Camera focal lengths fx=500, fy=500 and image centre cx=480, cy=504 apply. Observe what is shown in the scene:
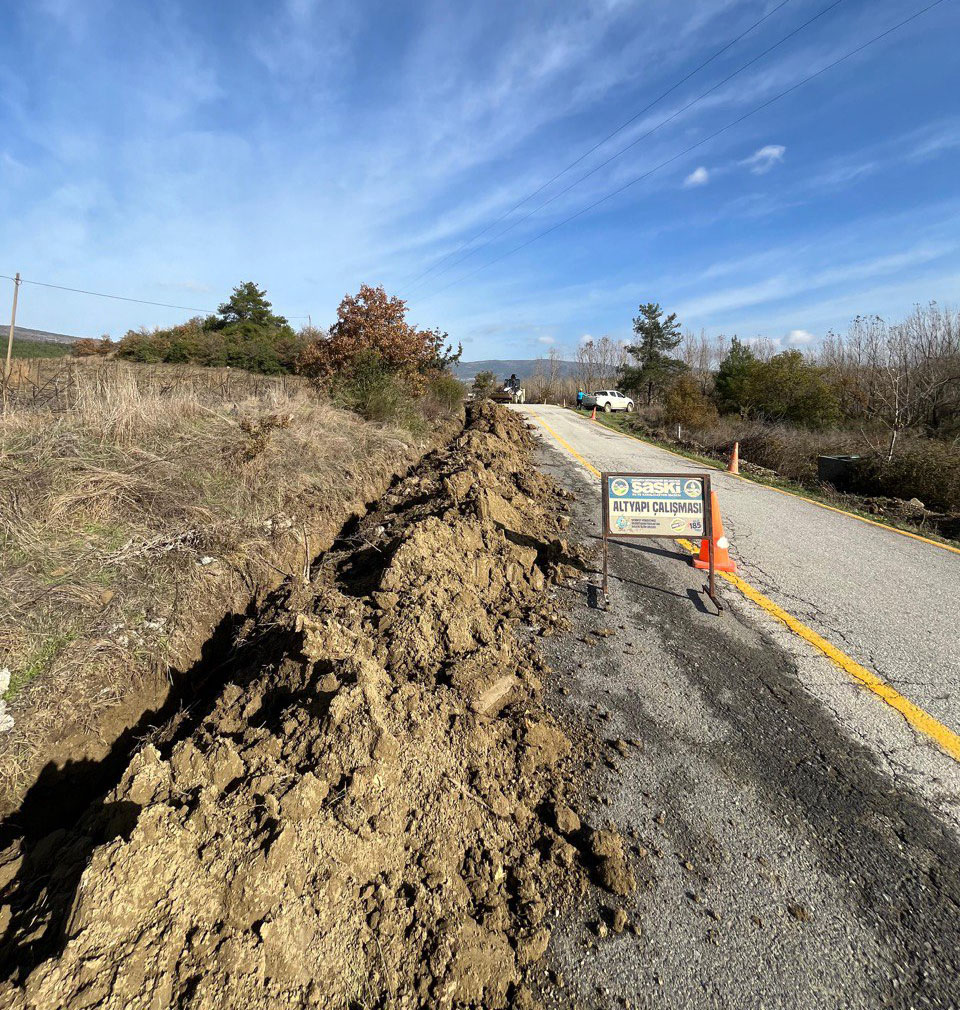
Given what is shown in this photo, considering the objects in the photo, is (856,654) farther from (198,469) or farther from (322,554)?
(198,469)

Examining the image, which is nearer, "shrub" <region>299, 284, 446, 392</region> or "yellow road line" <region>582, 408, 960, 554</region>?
"yellow road line" <region>582, 408, 960, 554</region>

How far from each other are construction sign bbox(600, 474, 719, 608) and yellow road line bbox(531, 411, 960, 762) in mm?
531

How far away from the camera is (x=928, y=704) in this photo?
307cm

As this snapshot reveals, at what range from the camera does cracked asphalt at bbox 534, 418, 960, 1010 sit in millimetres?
1678

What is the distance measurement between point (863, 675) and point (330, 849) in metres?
3.49

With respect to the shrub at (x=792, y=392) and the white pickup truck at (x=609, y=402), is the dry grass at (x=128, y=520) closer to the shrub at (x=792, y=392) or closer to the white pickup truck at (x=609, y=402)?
the shrub at (x=792, y=392)

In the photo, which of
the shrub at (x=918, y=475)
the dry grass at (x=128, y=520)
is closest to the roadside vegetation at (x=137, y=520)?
the dry grass at (x=128, y=520)

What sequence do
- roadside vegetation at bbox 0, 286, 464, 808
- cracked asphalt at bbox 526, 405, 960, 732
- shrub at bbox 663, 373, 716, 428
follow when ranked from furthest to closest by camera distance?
shrub at bbox 663, 373, 716, 428, cracked asphalt at bbox 526, 405, 960, 732, roadside vegetation at bbox 0, 286, 464, 808

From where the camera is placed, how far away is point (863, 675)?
133 inches

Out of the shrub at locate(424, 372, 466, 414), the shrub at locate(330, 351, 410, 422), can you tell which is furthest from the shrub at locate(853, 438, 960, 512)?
the shrub at locate(424, 372, 466, 414)

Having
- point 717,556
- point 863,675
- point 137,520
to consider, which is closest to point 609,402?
point 717,556

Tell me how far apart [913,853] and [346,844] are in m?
2.35

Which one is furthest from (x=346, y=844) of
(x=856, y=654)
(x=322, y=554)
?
(x=322, y=554)

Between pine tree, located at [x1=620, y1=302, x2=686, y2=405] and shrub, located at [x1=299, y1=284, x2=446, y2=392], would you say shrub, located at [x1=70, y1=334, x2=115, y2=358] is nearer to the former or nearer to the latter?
shrub, located at [x1=299, y1=284, x2=446, y2=392]
